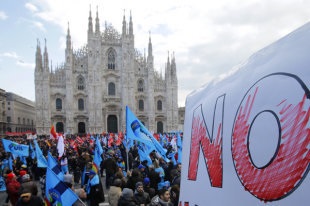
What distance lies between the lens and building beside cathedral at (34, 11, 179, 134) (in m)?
42.1

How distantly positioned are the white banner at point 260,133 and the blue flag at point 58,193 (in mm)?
2879

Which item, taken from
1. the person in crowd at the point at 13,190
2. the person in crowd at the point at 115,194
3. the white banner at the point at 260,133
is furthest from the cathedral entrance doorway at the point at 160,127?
the white banner at the point at 260,133

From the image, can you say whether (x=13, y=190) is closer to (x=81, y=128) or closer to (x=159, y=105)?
(x=81, y=128)

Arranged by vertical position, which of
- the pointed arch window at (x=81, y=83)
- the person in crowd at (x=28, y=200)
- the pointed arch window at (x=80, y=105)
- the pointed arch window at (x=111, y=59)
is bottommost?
the person in crowd at (x=28, y=200)

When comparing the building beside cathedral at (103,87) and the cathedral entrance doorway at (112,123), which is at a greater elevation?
the building beside cathedral at (103,87)

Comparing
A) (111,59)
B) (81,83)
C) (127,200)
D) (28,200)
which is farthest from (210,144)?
(111,59)

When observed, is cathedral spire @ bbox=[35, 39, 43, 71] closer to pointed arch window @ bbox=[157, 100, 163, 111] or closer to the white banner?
pointed arch window @ bbox=[157, 100, 163, 111]

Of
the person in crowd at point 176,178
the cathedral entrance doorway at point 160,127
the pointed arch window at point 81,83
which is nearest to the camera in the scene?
the person in crowd at point 176,178

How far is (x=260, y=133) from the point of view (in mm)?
1310

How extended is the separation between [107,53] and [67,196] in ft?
138

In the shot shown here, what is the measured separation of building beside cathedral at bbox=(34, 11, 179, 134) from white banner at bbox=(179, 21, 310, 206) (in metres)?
41.7

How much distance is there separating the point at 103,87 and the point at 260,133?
144 feet

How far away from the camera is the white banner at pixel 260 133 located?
1.14 metres

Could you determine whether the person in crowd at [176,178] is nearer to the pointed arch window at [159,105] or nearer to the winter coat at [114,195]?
the winter coat at [114,195]
